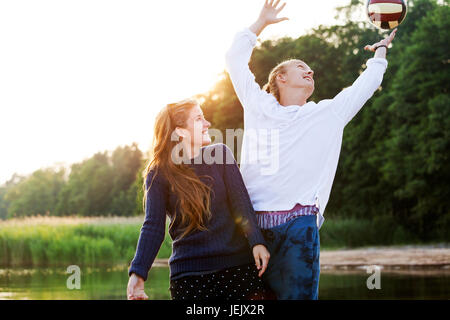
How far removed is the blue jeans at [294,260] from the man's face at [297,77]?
0.66 metres

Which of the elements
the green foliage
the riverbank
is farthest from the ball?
the green foliage

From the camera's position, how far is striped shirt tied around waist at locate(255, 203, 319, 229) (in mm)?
3000

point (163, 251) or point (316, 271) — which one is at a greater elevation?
point (316, 271)

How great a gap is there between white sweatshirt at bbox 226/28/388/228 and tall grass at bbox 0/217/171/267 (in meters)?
14.8

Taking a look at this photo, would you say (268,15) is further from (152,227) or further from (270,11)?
(152,227)

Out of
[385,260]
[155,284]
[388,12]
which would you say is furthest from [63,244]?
[388,12]

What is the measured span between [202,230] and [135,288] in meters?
0.36

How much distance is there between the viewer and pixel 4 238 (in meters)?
17.3

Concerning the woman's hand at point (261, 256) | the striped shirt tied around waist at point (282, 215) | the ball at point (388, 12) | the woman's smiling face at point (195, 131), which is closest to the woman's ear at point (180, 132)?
the woman's smiling face at point (195, 131)

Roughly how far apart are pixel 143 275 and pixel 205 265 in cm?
26

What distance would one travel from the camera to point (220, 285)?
9.53 feet

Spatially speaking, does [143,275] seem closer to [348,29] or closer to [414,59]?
[414,59]
